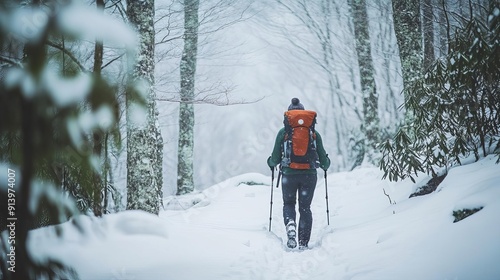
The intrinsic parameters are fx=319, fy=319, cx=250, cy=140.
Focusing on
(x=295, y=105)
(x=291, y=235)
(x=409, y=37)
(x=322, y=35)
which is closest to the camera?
(x=291, y=235)

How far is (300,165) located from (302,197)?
523mm

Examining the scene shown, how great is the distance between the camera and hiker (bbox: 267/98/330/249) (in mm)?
4840

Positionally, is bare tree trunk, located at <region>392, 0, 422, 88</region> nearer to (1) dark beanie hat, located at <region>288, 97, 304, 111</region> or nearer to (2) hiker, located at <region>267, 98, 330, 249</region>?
(1) dark beanie hat, located at <region>288, 97, 304, 111</region>

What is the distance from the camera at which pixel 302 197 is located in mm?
4961

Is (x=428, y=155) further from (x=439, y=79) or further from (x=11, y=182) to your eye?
(x=11, y=182)

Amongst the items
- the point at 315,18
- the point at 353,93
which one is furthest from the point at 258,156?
the point at 315,18

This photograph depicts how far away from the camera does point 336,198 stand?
8.70 metres

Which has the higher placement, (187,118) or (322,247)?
(187,118)

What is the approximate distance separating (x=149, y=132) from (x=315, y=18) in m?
14.9

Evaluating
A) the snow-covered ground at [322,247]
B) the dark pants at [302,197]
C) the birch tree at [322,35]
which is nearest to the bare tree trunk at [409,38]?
the snow-covered ground at [322,247]

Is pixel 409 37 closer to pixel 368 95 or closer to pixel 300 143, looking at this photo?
pixel 368 95

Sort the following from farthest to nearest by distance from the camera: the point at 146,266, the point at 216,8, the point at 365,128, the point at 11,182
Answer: the point at 365,128 → the point at 216,8 → the point at 146,266 → the point at 11,182

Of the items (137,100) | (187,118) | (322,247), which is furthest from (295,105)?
(187,118)

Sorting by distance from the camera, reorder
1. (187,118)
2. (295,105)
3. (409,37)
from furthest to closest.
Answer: (187,118)
(409,37)
(295,105)
